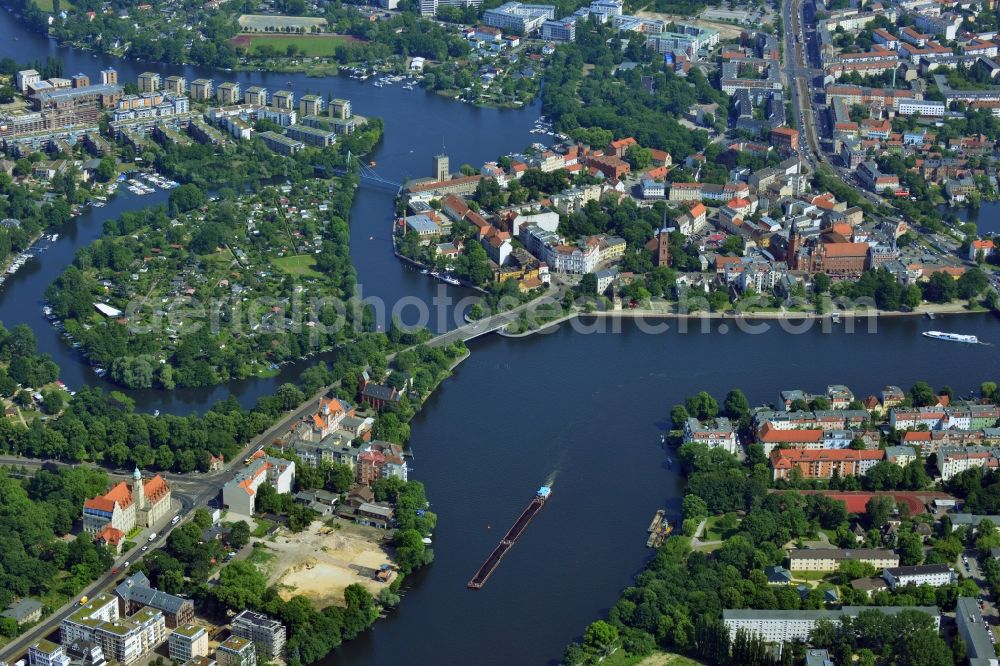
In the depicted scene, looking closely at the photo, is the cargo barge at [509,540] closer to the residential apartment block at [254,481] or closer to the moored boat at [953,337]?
the residential apartment block at [254,481]

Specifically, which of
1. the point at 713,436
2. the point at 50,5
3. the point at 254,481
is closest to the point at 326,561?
the point at 254,481

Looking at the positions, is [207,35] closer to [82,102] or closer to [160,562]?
[82,102]

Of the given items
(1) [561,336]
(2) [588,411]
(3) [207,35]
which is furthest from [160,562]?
(3) [207,35]

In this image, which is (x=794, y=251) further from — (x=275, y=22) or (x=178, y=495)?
(x=275, y=22)

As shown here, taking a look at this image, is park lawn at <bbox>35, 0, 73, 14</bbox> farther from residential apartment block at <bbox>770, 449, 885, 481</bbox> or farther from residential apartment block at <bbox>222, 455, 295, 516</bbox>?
residential apartment block at <bbox>770, 449, 885, 481</bbox>

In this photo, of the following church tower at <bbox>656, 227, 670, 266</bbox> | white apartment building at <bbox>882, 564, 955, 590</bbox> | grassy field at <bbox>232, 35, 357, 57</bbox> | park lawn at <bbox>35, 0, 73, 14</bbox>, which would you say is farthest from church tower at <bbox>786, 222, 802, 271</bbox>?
park lawn at <bbox>35, 0, 73, 14</bbox>

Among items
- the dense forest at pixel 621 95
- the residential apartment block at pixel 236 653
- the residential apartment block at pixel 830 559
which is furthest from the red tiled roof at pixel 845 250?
the residential apartment block at pixel 236 653

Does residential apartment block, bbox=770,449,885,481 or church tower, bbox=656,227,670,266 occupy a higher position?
church tower, bbox=656,227,670,266

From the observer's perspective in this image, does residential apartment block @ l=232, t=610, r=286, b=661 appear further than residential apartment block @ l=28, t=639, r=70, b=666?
Yes
